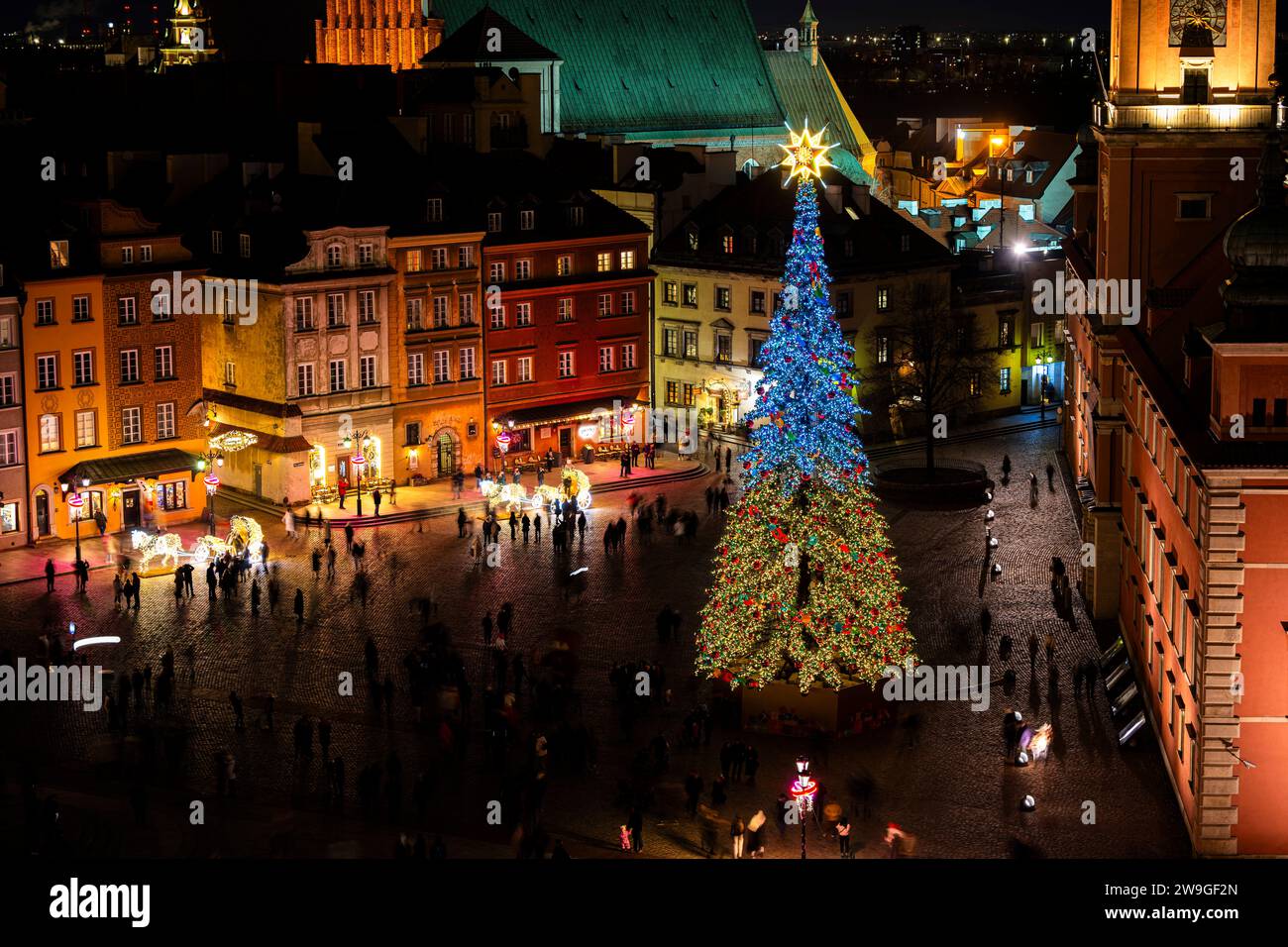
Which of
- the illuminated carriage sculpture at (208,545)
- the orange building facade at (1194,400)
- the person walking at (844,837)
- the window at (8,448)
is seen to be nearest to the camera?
the orange building facade at (1194,400)

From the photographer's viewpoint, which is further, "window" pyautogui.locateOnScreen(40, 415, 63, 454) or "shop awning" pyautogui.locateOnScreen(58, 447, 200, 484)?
"shop awning" pyautogui.locateOnScreen(58, 447, 200, 484)

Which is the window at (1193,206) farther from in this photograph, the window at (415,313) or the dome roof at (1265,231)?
the window at (415,313)

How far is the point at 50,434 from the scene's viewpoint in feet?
254

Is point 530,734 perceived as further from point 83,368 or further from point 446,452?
point 446,452

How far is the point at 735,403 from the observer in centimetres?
9431

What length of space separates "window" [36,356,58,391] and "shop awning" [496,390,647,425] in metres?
17.5

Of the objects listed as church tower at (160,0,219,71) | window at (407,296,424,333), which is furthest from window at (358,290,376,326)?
church tower at (160,0,219,71)

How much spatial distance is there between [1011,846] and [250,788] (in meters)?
16.2

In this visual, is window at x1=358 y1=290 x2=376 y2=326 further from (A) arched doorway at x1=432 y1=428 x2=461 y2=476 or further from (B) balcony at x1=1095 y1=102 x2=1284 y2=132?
(B) balcony at x1=1095 y1=102 x2=1284 y2=132

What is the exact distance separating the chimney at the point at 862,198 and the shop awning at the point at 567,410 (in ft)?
38.8

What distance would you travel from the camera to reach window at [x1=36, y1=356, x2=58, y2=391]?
77.0 m

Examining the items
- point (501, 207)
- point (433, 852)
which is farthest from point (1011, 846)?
point (501, 207)

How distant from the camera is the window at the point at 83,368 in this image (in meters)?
78.0

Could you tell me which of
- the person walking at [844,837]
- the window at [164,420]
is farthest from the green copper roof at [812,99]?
the person walking at [844,837]
